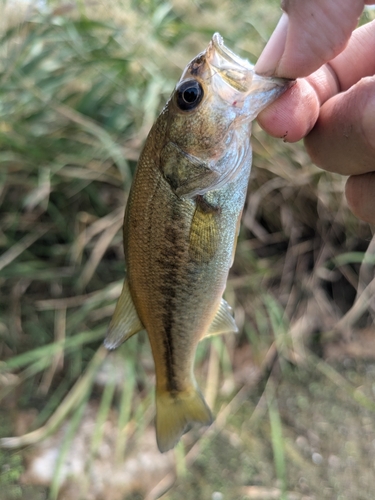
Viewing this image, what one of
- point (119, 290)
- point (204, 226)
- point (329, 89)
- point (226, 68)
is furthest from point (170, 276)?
point (119, 290)

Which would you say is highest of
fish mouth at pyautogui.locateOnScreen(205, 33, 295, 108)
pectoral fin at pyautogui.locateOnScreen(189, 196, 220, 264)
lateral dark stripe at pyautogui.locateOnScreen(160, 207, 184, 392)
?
fish mouth at pyautogui.locateOnScreen(205, 33, 295, 108)

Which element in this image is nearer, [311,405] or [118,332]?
[118,332]

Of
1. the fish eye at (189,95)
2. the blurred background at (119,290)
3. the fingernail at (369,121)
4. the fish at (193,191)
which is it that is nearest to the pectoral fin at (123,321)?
the fish at (193,191)

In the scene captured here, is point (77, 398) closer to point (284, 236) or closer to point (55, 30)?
point (284, 236)

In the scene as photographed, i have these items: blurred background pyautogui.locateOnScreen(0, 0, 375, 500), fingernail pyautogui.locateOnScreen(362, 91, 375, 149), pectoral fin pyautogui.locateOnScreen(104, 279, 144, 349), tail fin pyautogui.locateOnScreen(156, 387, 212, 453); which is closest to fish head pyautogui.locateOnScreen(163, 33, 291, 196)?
fingernail pyautogui.locateOnScreen(362, 91, 375, 149)

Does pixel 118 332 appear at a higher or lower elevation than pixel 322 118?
lower

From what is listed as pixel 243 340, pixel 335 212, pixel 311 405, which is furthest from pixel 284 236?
pixel 311 405

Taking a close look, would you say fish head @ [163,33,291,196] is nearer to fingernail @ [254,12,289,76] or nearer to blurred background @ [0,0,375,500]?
fingernail @ [254,12,289,76]

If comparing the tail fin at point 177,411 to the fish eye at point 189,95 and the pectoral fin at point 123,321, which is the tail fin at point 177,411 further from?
the fish eye at point 189,95
